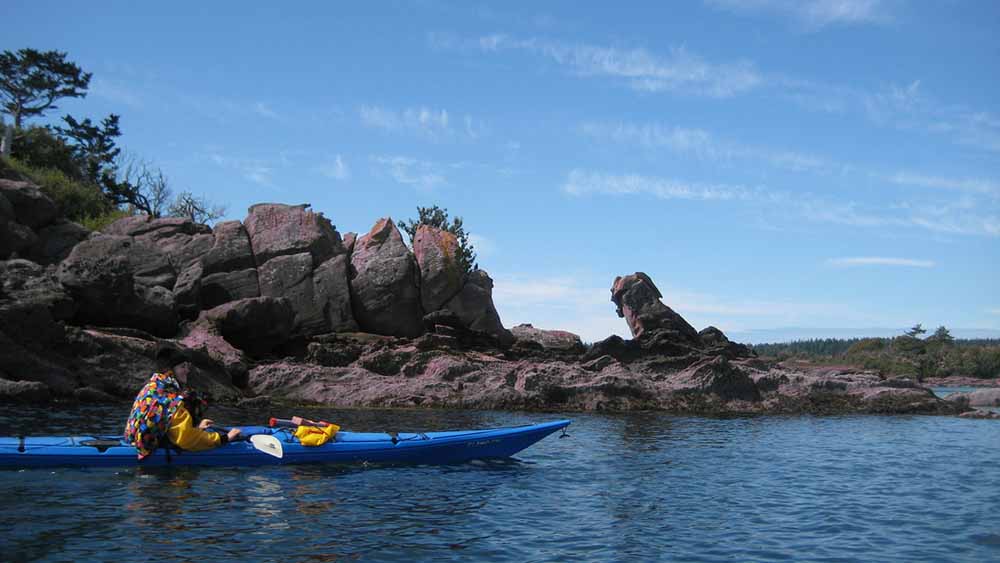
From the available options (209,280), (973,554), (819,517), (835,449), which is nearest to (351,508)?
(819,517)

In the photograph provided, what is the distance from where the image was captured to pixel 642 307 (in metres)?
40.2

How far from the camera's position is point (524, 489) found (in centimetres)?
1350

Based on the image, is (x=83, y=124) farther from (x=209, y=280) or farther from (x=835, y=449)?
(x=835, y=449)

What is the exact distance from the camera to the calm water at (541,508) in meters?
9.55

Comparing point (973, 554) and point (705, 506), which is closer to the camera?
point (973, 554)

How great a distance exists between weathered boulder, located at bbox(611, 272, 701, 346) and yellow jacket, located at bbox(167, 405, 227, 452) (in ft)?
88.5

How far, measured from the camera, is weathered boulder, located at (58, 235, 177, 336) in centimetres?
2547

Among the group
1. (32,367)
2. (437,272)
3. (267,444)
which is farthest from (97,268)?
(437,272)

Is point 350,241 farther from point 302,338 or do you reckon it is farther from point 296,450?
point 296,450

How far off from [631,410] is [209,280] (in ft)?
56.4

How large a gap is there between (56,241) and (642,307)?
26.1m

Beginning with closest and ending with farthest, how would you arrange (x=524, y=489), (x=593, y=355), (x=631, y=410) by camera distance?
(x=524, y=489) < (x=631, y=410) < (x=593, y=355)

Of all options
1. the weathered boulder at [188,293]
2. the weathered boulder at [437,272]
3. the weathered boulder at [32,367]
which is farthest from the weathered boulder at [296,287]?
the weathered boulder at [32,367]

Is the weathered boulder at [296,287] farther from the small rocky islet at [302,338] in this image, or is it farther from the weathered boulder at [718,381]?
the weathered boulder at [718,381]
